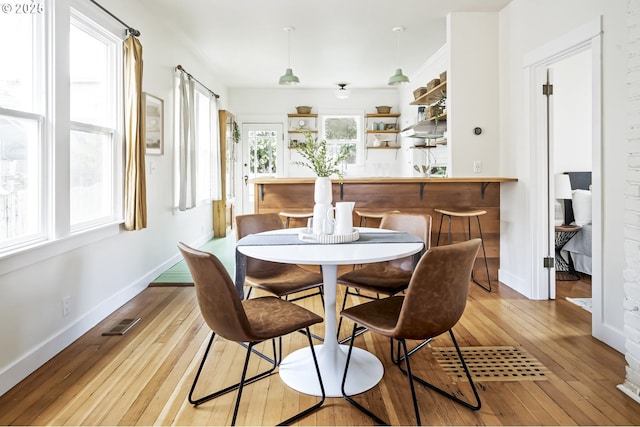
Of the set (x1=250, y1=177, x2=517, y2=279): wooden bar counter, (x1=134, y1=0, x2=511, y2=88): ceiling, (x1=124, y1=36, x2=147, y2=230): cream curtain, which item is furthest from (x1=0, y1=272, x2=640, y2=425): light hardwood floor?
(x1=134, y1=0, x2=511, y2=88): ceiling

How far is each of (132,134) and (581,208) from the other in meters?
4.42

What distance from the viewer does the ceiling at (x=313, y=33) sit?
4.07 metres

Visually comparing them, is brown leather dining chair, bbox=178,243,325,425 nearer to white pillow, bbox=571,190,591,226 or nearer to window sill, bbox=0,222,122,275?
window sill, bbox=0,222,122,275

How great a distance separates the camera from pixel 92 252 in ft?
9.95

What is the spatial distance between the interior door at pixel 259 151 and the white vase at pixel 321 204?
5.67m

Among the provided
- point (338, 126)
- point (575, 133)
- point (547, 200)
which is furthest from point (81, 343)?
point (338, 126)

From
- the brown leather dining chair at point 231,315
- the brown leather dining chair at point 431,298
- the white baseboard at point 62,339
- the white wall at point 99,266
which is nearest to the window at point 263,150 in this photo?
the white wall at point 99,266

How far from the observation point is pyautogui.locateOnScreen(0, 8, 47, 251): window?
2205 millimetres

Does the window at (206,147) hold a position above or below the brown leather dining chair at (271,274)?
above

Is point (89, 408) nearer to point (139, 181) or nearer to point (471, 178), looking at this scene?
point (139, 181)

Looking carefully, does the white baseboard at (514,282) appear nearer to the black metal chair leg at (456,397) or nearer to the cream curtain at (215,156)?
the black metal chair leg at (456,397)

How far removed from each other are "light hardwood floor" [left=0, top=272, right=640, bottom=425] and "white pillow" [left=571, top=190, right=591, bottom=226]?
169 cm

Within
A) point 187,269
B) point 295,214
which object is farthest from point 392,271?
point 187,269

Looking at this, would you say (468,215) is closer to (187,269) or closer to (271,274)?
(271,274)
